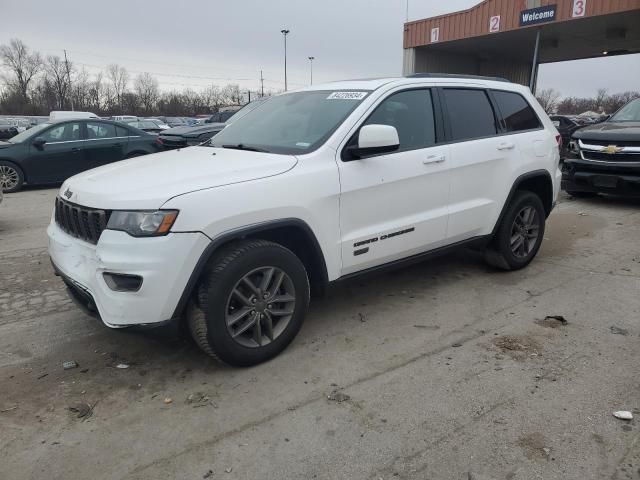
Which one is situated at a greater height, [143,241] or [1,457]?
[143,241]

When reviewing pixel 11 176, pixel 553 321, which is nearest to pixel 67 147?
pixel 11 176

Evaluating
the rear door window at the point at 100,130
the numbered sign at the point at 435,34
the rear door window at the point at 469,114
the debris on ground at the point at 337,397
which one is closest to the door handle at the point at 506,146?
the rear door window at the point at 469,114

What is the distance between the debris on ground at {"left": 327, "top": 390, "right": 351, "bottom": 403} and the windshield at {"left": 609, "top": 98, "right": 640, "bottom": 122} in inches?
336

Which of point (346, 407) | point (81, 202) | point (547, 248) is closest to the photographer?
point (346, 407)

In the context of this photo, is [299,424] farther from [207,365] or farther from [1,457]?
[1,457]

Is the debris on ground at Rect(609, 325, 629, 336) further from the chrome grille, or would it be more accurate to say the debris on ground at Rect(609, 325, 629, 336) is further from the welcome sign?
the welcome sign

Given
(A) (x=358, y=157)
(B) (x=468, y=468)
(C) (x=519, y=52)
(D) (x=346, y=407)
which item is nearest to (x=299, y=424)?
(D) (x=346, y=407)

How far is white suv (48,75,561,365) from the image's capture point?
111 inches

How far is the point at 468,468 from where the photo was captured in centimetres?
236

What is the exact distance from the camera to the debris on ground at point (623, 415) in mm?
2705

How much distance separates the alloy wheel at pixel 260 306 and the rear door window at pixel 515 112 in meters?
2.91

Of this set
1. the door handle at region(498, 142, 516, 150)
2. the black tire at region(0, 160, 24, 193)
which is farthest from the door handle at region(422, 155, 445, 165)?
the black tire at region(0, 160, 24, 193)

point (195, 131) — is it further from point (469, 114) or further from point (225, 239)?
point (225, 239)

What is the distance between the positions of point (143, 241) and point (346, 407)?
4.81 ft
